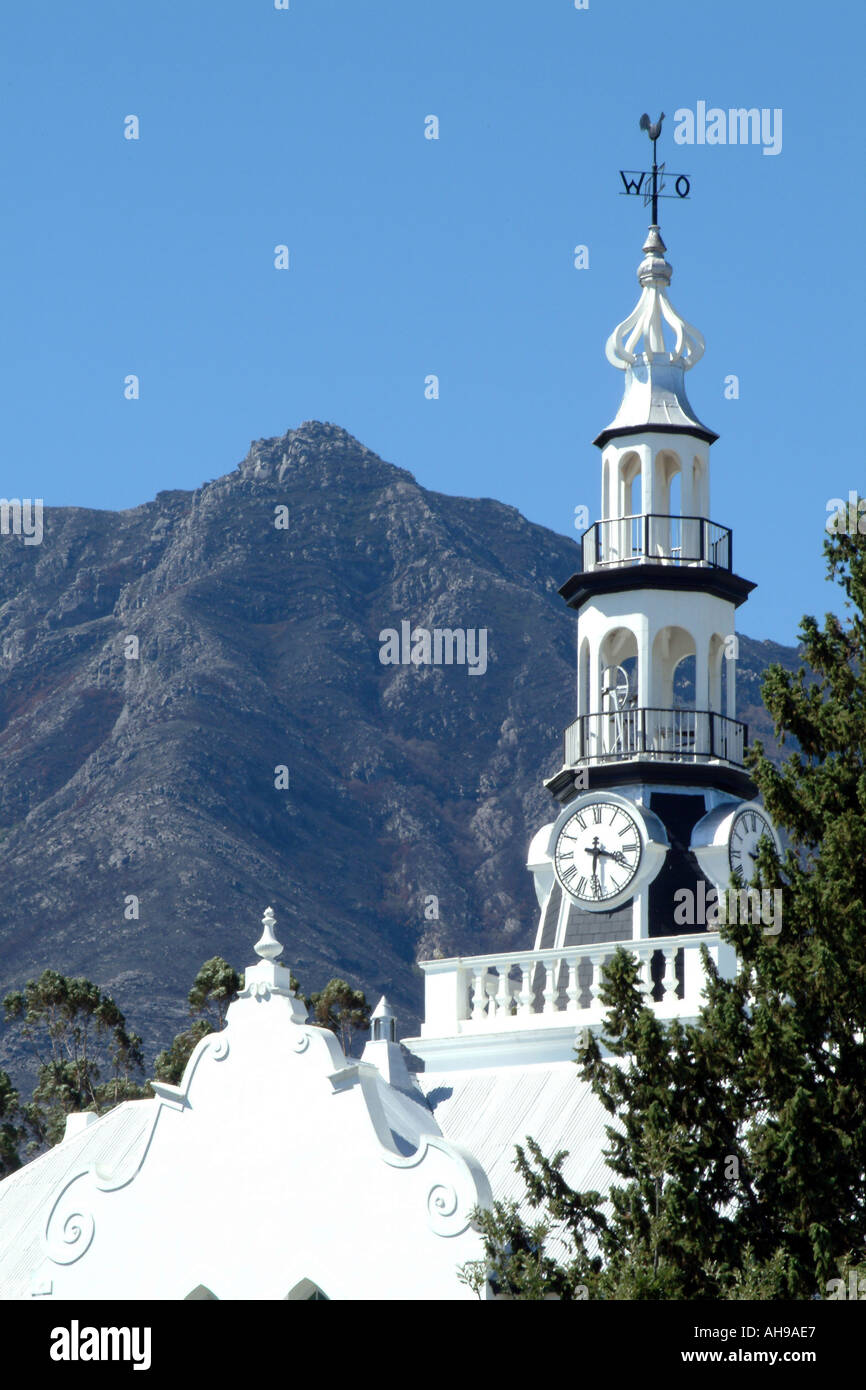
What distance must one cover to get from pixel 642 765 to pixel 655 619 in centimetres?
283

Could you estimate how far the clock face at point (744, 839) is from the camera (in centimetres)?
3644

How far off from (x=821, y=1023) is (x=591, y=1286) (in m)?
3.45

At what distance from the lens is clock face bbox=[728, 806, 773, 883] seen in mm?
36438

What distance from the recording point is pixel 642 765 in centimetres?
3750

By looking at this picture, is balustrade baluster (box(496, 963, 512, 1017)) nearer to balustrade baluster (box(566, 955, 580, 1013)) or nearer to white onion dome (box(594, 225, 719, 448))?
balustrade baluster (box(566, 955, 580, 1013))

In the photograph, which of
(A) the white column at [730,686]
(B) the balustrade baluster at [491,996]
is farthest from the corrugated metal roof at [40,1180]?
(A) the white column at [730,686]

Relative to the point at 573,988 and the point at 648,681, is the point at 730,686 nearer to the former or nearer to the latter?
the point at 648,681

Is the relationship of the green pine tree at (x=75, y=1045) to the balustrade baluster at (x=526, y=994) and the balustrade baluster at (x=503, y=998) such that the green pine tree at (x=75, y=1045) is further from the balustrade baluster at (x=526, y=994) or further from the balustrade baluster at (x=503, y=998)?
the balustrade baluster at (x=526, y=994)

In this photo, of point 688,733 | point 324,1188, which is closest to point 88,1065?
point 688,733

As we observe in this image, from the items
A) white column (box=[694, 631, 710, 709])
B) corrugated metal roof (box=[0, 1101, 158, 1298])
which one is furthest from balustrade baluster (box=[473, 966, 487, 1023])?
white column (box=[694, 631, 710, 709])

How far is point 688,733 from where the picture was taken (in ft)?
126

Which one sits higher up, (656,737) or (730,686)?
(730,686)
